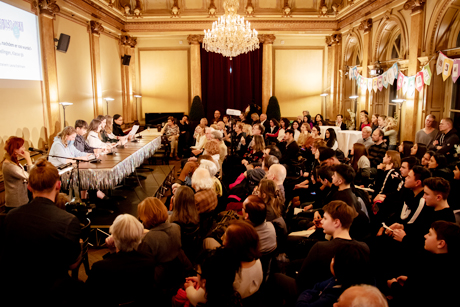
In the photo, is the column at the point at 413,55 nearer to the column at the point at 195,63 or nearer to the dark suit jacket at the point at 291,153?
the dark suit jacket at the point at 291,153

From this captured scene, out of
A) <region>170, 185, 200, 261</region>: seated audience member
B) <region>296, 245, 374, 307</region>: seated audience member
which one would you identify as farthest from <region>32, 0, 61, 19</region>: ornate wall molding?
<region>296, 245, 374, 307</region>: seated audience member

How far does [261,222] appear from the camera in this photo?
2533 millimetres

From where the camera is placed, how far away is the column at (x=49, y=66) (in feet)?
21.2

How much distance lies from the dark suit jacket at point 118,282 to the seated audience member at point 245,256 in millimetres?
525

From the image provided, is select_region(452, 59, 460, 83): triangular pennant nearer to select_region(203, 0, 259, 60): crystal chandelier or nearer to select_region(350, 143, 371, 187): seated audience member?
select_region(350, 143, 371, 187): seated audience member

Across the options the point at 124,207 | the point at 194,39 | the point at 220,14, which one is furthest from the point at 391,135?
the point at 194,39

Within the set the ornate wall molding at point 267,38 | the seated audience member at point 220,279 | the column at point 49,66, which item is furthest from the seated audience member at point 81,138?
the ornate wall molding at point 267,38

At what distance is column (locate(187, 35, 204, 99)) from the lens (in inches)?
446

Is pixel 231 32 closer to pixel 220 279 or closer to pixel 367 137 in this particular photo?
pixel 367 137

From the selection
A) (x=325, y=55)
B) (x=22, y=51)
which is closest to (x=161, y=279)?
(x=22, y=51)

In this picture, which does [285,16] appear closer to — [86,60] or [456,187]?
[86,60]

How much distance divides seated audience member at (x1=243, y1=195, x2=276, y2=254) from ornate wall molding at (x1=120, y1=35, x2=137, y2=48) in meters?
10.0

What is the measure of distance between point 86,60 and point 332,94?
7.72 m

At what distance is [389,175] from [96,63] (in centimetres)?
772
